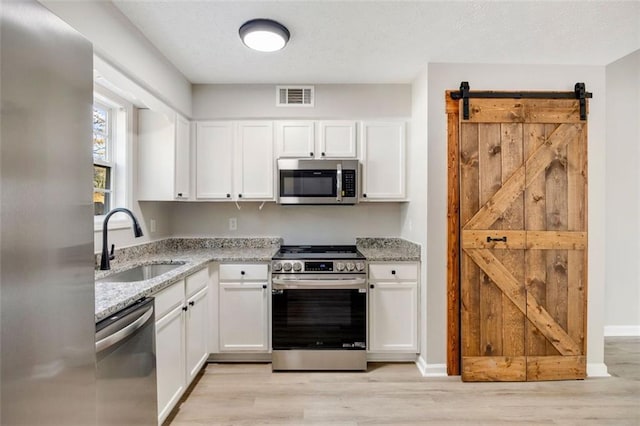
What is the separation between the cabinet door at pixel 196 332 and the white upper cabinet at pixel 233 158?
1008mm

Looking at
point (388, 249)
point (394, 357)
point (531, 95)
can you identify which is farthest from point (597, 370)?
point (531, 95)

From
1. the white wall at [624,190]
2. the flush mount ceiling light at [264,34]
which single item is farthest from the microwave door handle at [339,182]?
the white wall at [624,190]

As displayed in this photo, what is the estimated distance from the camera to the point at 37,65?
742 mm

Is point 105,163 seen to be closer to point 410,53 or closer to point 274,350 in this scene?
point 274,350

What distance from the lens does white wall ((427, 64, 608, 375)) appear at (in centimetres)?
254

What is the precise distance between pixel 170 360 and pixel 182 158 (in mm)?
1717

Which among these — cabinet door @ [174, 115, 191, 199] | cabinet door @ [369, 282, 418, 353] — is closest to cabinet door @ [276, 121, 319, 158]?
cabinet door @ [174, 115, 191, 199]

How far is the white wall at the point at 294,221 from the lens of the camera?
3.32 m

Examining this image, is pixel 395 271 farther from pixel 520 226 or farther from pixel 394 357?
pixel 520 226

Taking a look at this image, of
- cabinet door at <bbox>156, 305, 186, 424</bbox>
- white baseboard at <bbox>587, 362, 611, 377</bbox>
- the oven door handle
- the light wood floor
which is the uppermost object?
the oven door handle

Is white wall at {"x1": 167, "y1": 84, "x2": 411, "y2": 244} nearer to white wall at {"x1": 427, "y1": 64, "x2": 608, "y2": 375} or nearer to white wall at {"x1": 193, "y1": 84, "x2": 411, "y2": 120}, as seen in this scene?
white wall at {"x1": 427, "y1": 64, "x2": 608, "y2": 375}

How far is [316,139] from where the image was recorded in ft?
9.89

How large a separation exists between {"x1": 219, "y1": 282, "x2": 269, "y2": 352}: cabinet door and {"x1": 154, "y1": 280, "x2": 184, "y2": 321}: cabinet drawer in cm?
62

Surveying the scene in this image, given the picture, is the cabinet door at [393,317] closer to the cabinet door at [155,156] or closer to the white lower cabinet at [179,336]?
the white lower cabinet at [179,336]
